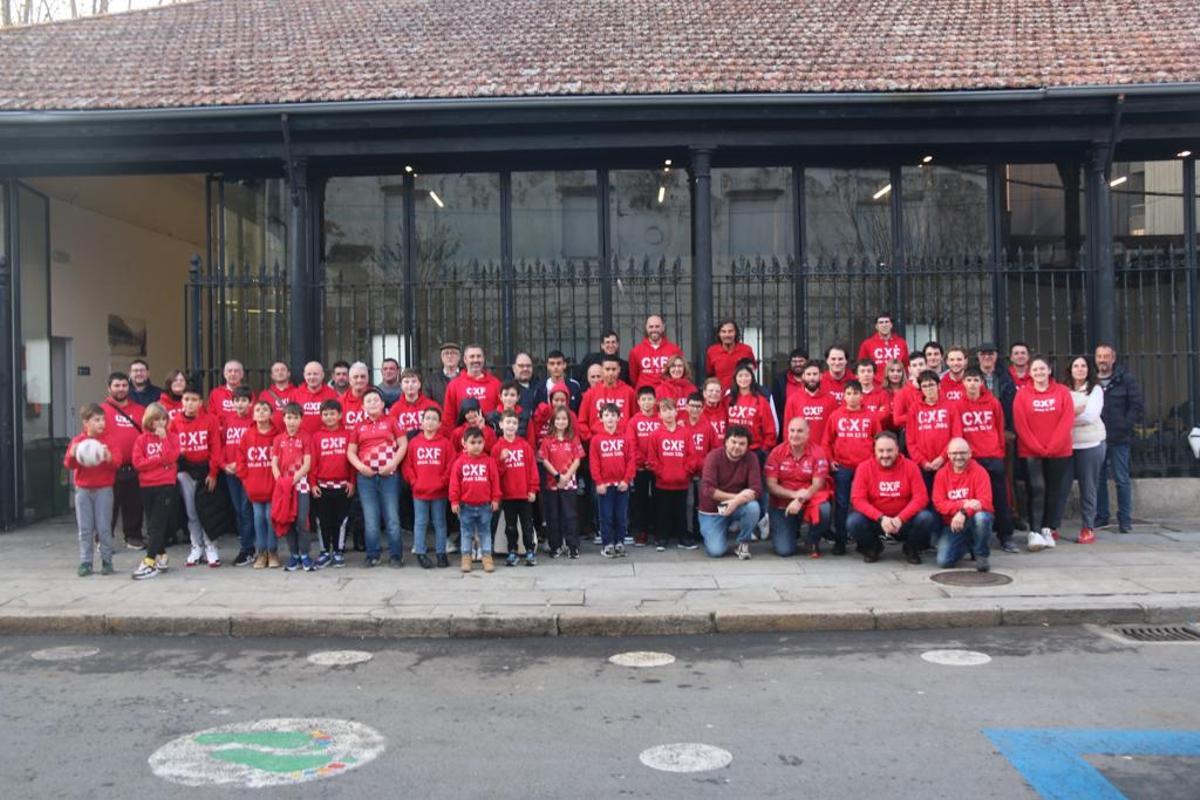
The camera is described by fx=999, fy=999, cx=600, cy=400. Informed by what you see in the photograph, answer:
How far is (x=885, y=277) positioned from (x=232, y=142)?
25.9 feet

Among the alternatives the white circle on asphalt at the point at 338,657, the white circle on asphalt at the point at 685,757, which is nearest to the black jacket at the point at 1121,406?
the white circle on asphalt at the point at 685,757

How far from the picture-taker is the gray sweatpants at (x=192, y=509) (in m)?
9.38

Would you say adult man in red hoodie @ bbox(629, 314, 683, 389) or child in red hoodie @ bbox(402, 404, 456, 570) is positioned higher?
adult man in red hoodie @ bbox(629, 314, 683, 389)

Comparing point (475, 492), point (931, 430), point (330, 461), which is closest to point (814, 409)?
point (931, 430)

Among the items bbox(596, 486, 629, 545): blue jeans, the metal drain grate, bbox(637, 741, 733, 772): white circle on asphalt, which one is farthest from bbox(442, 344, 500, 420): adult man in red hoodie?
the metal drain grate

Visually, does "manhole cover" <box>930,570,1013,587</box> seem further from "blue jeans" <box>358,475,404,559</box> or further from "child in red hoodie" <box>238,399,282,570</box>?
"child in red hoodie" <box>238,399,282,570</box>

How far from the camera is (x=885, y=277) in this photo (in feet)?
39.9

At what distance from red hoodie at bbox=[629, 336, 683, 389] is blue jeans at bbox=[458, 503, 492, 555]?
248cm

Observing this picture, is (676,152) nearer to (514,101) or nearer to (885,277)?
(514,101)

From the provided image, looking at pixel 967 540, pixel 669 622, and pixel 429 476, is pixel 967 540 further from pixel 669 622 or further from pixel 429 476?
pixel 429 476

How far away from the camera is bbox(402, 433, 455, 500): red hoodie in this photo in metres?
9.04

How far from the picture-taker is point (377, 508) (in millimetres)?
9203

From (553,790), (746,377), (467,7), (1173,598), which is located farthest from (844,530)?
(467,7)

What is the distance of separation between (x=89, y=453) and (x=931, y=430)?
24.4ft
